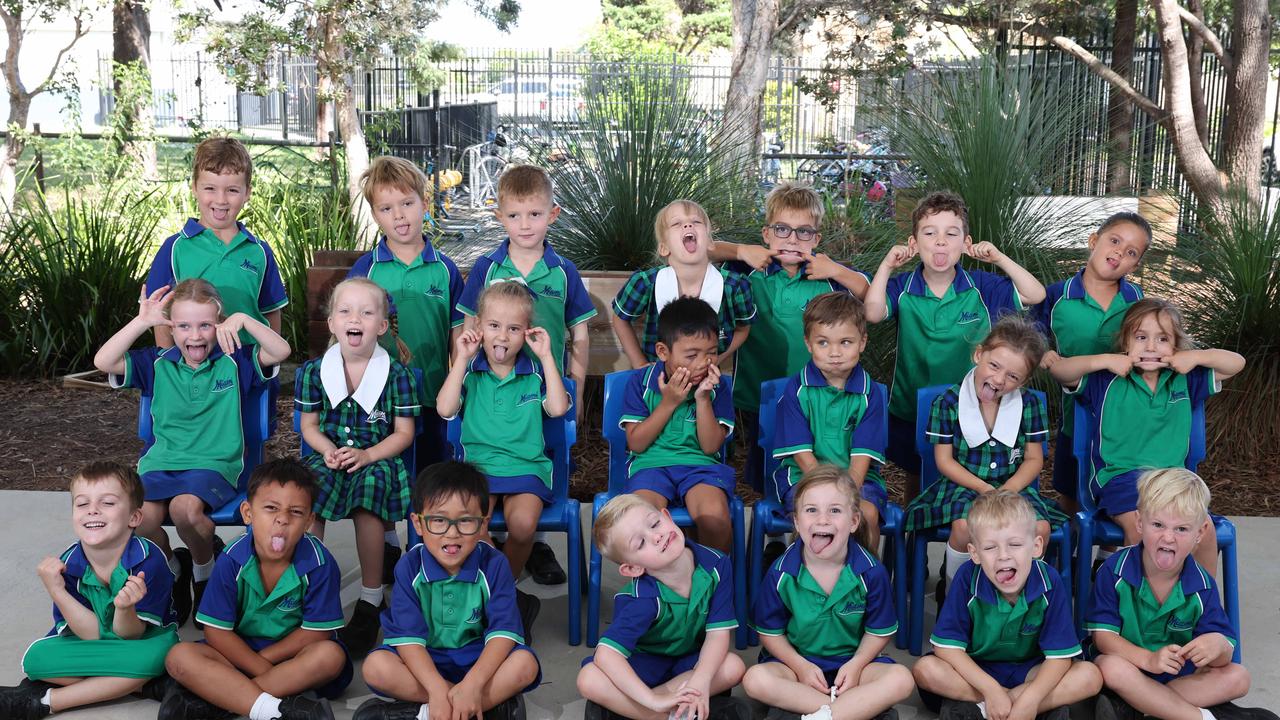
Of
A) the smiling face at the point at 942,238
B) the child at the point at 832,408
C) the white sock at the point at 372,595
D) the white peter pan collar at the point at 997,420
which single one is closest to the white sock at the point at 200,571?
the white sock at the point at 372,595

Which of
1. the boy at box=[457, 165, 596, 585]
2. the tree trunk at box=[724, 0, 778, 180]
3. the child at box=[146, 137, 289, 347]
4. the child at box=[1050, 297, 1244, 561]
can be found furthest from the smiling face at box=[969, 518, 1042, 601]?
the tree trunk at box=[724, 0, 778, 180]

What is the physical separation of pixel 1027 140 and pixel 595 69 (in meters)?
2.27

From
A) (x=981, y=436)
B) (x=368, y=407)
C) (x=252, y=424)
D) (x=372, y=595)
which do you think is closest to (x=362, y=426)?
(x=368, y=407)

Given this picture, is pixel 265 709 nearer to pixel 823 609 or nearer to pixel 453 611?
pixel 453 611

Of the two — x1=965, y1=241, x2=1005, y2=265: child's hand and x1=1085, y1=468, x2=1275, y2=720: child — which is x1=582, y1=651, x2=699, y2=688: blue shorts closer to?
x1=1085, y1=468, x2=1275, y2=720: child

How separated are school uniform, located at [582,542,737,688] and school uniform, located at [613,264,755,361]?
3.59ft

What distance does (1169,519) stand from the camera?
3008 millimetres

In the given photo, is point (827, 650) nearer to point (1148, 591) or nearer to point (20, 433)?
point (1148, 591)

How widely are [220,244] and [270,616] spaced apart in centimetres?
149

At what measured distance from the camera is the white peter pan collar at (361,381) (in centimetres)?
359

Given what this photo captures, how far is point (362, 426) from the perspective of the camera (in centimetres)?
362

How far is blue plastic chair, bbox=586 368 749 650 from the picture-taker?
135 inches

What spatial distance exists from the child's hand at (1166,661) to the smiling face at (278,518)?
2229 millimetres

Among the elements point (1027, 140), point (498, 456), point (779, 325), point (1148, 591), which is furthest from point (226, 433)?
point (1027, 140)
